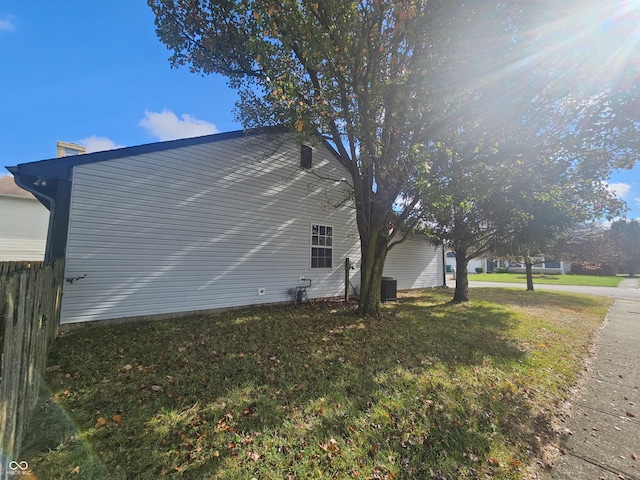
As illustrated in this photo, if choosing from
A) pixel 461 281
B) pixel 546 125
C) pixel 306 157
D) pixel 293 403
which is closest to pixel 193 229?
pixel 306 157

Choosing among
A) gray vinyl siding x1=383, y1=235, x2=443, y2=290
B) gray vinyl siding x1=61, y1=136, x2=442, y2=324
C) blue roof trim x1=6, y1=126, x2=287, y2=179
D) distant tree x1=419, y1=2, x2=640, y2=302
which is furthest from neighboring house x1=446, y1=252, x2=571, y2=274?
blue roof trim x1=6, y1=126, x2=287, y2=179

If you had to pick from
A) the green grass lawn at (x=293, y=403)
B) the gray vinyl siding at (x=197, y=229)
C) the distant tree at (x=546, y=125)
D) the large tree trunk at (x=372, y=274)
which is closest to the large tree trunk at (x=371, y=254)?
the large tree trunk at (x=372, y=274)

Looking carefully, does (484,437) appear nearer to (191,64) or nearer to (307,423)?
(307,423)

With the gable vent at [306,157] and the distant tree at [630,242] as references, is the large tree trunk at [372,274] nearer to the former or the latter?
the gable vent at [306,157]

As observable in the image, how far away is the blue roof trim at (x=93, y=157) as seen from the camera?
17.6ft

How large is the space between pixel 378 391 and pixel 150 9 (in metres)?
8.96

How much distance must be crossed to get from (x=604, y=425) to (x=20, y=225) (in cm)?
1981

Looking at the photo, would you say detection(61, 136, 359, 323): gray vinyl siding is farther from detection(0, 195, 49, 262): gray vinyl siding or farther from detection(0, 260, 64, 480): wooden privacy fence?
detection(0, 195, 49, 262): gray vinyl siding

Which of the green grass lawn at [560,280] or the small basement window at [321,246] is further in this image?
the green grass lawn at [560,280]

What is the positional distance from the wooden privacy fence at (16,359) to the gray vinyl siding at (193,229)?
11.0 ft

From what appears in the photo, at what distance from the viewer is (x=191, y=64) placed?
22.9 ft

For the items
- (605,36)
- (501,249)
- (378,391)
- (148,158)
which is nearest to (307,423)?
(378,391)

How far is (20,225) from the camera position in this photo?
13.0m

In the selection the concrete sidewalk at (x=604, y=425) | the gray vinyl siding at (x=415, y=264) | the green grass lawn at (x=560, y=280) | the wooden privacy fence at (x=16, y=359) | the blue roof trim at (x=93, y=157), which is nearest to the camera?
the wooden privacy fence at (x=16, y=359)
